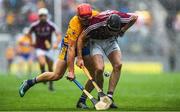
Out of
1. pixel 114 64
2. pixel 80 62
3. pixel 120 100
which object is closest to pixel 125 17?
pixel 114 64

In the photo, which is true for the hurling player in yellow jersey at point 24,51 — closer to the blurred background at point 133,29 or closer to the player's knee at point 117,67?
the blurred background at point 133,29

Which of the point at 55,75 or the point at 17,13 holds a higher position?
the point at 55,75

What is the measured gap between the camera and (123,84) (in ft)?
90.8

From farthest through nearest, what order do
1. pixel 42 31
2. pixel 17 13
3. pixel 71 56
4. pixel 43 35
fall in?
pixel 17 13 → pixel 43 35 → pixel 42 31 → pixel 71 56

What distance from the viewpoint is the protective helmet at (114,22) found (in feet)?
50.0

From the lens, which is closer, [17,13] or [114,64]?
[114,64]

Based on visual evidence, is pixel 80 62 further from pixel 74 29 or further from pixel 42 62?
pixel 42 62

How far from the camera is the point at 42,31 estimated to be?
82.1 ft

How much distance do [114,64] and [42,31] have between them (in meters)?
9.25

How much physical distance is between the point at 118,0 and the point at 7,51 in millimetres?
6135

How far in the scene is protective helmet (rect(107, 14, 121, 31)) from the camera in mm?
15227

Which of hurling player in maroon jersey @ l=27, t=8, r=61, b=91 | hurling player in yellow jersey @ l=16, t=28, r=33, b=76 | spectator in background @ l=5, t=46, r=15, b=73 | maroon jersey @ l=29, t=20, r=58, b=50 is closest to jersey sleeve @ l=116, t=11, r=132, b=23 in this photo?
hurling player in maroon jersey @ l=27, t=8, r=61, b=91

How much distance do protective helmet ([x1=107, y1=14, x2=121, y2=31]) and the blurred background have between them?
74.4 feet

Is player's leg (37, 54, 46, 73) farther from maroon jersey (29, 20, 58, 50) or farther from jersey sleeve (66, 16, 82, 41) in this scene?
jersey sleeve (66, 16, 82, 41)
